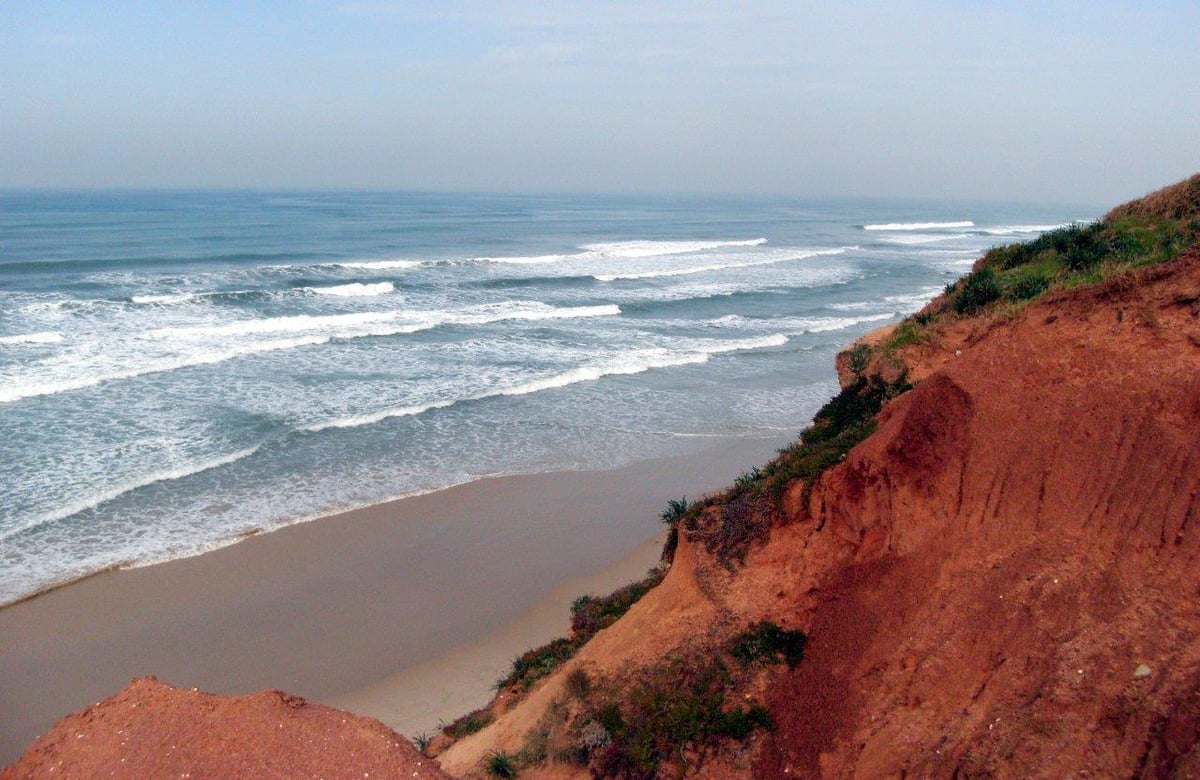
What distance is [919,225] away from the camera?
10969cm

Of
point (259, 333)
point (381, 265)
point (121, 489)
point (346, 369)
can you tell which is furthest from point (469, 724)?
point (381, 265)

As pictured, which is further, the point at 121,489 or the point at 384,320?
the point at 384,320

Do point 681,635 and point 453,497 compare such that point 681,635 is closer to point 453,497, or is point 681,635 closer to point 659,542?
point 659,542

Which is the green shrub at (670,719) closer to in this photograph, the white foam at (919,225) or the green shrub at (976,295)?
the green shrub at (976,295)

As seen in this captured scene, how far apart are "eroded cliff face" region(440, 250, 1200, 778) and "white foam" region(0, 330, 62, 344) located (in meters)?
26.5

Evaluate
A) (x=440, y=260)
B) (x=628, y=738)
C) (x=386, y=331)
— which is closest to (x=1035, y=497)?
(x=628, y=738)

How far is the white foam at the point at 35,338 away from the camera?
28812 mm

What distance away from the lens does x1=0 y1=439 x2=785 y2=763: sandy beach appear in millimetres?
12391

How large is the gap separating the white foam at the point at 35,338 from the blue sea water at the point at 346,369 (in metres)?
0.11

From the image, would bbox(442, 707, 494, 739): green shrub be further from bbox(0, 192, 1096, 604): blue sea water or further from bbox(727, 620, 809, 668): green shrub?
bbox(0, 192, 1096, 604): blue sea water

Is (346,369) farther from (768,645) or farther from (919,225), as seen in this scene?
(919,225)

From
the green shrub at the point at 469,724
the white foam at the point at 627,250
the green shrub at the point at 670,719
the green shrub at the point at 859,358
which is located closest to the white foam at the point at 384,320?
the white foam at the point at 627,250

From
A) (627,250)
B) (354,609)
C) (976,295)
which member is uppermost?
(976,295)

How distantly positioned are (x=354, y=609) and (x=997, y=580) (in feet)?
33.3
